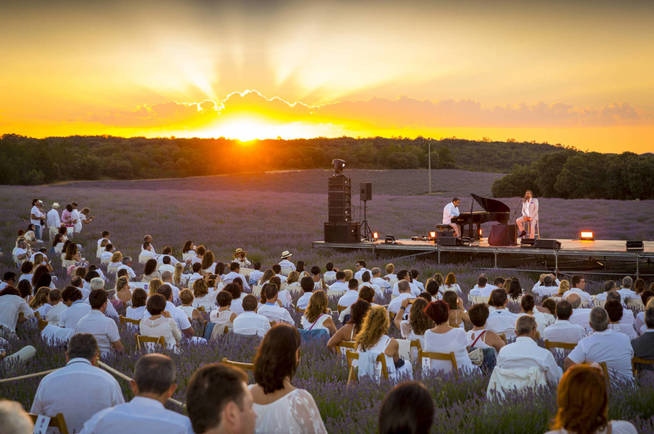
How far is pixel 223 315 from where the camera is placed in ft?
30.9

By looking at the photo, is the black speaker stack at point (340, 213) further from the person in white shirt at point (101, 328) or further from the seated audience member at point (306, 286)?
the person in white shirt at point (101, 328)

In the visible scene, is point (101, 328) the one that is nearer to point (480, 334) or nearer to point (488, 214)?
point (480, 334)

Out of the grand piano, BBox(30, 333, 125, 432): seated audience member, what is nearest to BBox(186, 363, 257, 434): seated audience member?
BBox(30, 333, 125, 432): seated audience member

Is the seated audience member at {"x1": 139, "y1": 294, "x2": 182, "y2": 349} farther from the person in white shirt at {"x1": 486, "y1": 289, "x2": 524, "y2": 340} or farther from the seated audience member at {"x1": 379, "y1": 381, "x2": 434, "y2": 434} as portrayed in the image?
the seated audience member at {"x1": 379, "y1": 381, "x2": 434, "y2": 434}

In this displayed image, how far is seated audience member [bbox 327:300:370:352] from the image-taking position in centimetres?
723

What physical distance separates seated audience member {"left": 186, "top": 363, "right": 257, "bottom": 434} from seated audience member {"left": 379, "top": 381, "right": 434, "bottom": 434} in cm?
69

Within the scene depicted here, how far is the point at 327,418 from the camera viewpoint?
557 centimetres

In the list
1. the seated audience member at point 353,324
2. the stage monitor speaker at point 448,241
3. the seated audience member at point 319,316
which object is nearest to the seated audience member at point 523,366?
the seated audience member at point 353,324

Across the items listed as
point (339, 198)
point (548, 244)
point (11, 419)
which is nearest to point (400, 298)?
point (11, 419)

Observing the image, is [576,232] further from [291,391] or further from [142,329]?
[291,391]

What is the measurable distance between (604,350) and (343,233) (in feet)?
56.1

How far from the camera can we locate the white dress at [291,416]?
425 centimetres

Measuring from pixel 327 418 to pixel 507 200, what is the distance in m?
40.3

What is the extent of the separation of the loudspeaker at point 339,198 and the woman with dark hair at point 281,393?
18471 mm
